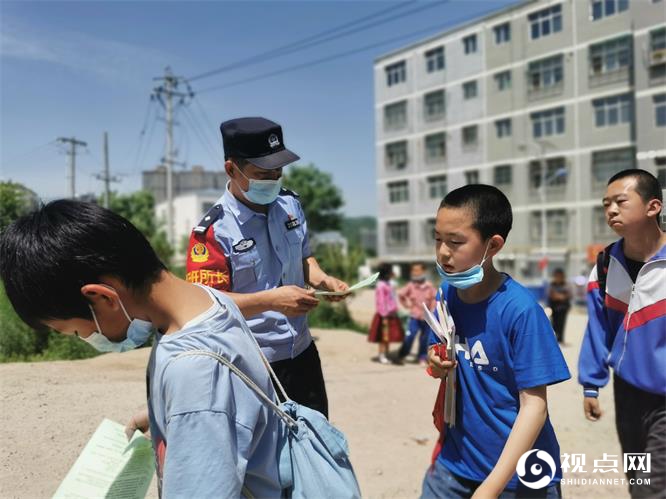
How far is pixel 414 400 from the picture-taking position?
19.8ft

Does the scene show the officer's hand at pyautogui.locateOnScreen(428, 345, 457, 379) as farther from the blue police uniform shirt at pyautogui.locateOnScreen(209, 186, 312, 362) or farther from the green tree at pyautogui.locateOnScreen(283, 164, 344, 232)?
the green tree at pyautogui.locateOnScreen(283, 164, 344, 232)

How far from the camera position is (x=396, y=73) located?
36438mm

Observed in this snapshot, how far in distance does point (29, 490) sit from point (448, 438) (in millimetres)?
1767

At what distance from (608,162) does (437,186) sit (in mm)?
10225

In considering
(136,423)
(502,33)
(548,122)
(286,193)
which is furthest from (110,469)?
(502,33)

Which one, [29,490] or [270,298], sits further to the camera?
[29,490]

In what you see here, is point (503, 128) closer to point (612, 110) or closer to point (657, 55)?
point (612, 110)

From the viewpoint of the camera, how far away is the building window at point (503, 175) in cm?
3073

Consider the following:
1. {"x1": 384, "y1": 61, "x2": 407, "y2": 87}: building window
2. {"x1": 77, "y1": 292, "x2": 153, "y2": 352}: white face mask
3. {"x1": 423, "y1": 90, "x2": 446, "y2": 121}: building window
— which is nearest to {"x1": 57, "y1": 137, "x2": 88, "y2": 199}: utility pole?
{"x1": 77, "y1": 292, "x2": 153, "y2": 352}: white face mask

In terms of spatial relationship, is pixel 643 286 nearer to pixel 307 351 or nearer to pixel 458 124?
pixel 307 351

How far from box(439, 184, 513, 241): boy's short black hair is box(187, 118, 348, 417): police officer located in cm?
73

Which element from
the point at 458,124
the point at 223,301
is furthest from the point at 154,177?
the point at 223,301

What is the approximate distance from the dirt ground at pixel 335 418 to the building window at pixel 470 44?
28.1 meters

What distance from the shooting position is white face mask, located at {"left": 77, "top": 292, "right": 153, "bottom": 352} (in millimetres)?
1290
